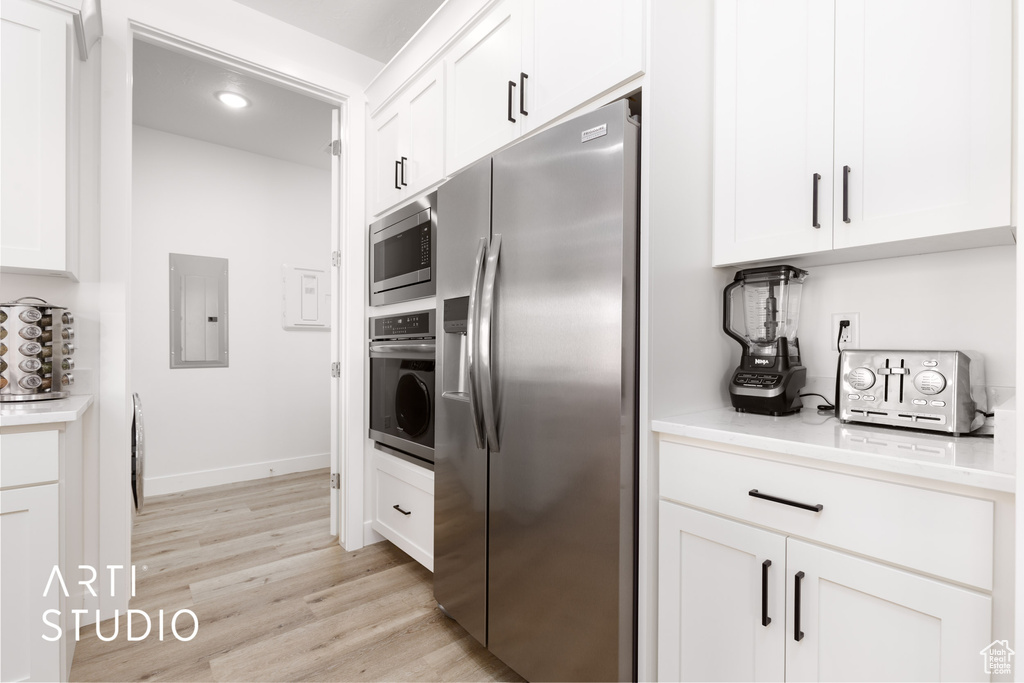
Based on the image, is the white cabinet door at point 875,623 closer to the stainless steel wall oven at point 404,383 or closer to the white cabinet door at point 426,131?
the stainless steel wall oven at point 404,383

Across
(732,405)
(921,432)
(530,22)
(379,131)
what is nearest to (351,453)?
(379,131)

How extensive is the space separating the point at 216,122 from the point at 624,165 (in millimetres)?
3564

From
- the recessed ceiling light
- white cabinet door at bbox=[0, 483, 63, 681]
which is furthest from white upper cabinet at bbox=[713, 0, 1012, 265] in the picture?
the recessed ceiling light

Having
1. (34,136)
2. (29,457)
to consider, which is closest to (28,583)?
(29,457)

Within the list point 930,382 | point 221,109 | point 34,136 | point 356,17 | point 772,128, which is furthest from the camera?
point 221,109

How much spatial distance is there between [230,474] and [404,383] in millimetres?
2533

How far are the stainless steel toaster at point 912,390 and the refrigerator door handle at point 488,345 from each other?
0.98 meters

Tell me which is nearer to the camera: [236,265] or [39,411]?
[39,411]

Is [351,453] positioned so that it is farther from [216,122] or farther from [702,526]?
[216,122]

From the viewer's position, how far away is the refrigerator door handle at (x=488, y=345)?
153 centimetres

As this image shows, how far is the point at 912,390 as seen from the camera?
46.4 inches

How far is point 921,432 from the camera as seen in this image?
1.19 m

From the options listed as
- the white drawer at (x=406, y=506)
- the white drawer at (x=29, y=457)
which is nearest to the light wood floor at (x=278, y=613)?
the white drawer at (x=406, y=506)

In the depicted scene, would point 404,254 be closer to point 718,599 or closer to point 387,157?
point 387,157
